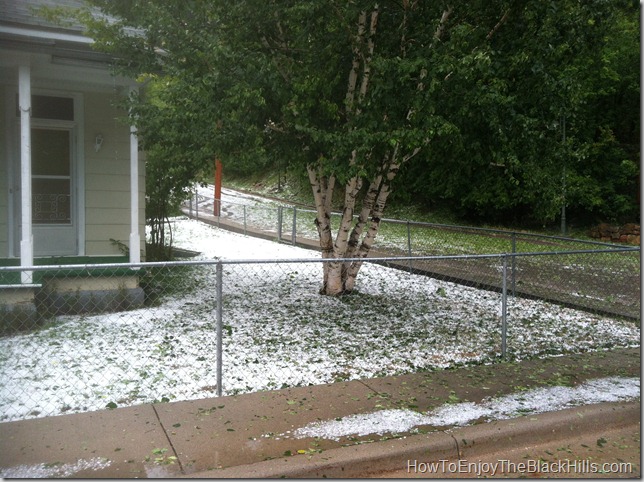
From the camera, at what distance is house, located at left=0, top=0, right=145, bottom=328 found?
288 inches

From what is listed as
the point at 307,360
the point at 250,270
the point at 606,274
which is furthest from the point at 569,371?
the point at 250,270

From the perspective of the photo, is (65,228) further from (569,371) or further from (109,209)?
(569,371)

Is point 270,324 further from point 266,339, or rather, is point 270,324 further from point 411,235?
point 411,235

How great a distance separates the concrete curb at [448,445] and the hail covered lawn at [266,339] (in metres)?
1.50

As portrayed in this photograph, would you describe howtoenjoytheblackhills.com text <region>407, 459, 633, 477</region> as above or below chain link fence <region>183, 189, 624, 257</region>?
below

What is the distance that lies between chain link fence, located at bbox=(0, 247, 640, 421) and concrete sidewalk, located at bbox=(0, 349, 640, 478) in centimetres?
39

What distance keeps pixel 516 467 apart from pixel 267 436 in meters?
1.79

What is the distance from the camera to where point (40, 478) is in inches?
140

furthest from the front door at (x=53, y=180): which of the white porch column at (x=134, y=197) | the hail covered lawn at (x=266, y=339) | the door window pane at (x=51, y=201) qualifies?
the hail covered lawn at (x=266, y=339)

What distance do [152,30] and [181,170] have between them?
123 inches

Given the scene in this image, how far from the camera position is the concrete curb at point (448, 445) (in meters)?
3.72

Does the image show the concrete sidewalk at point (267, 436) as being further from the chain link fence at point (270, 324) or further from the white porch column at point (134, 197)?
the white porch column at point (134, 197)

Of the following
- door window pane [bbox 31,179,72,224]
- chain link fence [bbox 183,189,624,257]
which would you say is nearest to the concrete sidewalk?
door window pane [bbox 31,179,72,224]

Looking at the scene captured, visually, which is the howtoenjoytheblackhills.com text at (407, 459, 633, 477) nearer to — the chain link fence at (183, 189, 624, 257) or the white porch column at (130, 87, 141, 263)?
the white porch column at (130, 87, 141, 263)
